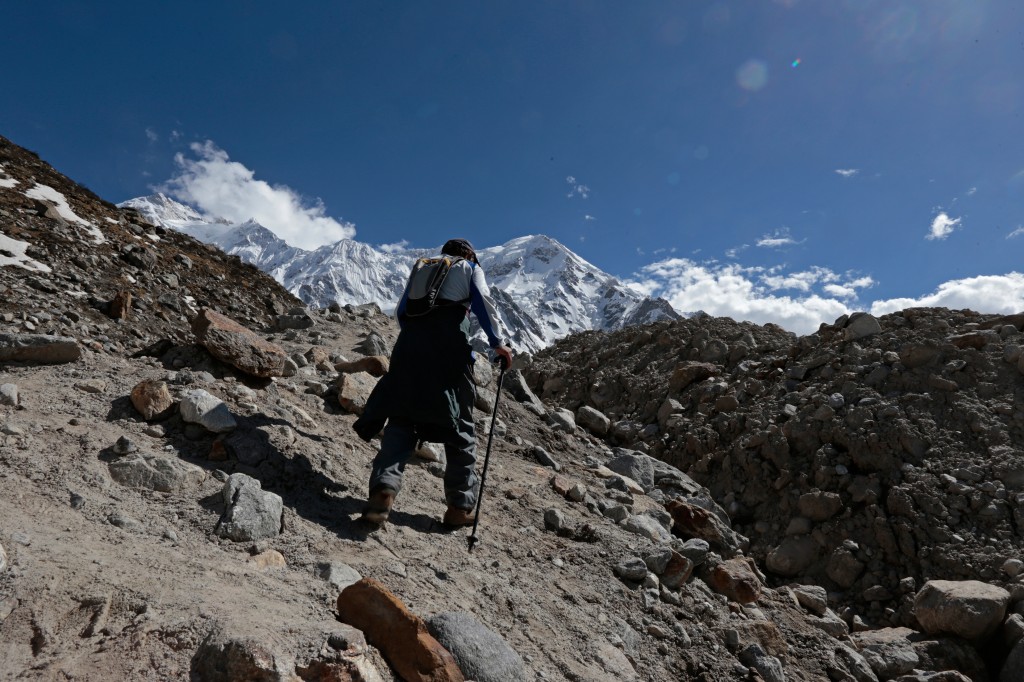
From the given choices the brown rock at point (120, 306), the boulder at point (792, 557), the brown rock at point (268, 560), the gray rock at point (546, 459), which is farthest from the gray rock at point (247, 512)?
the brown rock at point (120, 306)

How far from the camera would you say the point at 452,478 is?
373 cm

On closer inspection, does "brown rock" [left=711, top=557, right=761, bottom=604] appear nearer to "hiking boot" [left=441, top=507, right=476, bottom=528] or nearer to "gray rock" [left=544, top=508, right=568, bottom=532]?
"gray rock" [left=544, top=508, right=568, bottom=532]

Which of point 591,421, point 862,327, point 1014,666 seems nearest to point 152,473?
point 1014,666

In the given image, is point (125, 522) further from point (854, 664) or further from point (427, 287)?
point (854, 664)

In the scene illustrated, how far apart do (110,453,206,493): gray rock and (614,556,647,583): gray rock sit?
2.64m

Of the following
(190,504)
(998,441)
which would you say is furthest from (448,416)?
(998,441)

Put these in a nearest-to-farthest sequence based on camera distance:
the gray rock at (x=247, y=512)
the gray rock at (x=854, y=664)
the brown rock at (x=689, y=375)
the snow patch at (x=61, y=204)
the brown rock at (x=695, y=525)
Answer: the gray rock at (x=247, y=512), the gray rock at (x=854, y=664), the brown rock at (x=695, y=525), the brown rock at (x=689, y=375), the snow patch at (x=61, y=204)

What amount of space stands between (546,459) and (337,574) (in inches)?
136

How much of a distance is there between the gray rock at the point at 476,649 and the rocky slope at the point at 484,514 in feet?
0.04

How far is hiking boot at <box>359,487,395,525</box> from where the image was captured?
329cm

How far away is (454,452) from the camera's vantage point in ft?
12.4

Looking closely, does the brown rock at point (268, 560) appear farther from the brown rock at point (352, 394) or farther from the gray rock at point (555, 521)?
the brown rock at point (352, 394)

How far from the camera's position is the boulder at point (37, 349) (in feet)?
12.8

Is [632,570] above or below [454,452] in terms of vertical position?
below
